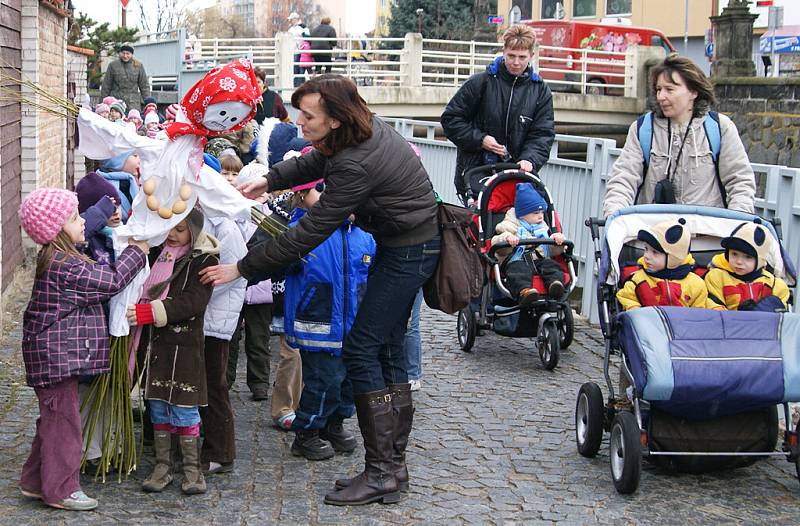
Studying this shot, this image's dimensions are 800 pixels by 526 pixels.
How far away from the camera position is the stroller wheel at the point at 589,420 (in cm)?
630

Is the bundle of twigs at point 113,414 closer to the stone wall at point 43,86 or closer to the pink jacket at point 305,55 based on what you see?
the stone wall at point 43,86

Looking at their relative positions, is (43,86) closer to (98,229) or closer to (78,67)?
(98,229)

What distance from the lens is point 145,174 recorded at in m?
5.62

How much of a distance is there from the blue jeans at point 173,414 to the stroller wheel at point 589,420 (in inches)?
79.8

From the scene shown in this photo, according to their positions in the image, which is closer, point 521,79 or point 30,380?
point 30,380

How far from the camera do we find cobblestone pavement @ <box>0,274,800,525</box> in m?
5.57

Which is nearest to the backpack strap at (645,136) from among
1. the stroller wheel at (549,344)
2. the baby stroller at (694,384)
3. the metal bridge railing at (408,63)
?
the baby stroller at (694,384)

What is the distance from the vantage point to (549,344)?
28.1 ft

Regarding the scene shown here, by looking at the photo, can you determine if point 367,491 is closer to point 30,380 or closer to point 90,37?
point 30,380

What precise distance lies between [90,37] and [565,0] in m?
20.0

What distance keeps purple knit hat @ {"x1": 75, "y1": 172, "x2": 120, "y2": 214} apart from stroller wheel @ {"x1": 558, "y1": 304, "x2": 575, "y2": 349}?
3600 millimetres

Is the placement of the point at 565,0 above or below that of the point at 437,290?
above

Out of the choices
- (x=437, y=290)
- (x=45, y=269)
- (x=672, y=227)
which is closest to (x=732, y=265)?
(x=672, y=227)

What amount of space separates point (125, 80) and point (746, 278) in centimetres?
1581
